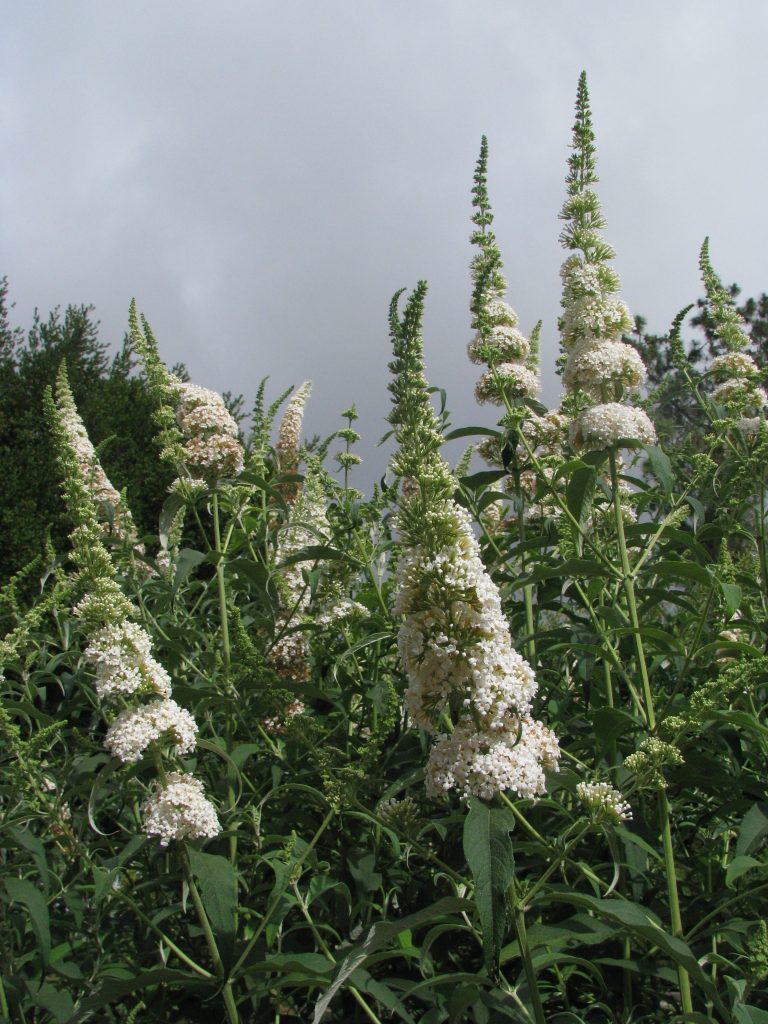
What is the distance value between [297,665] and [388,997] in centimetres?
163

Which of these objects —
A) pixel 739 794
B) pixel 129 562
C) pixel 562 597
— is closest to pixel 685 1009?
pixel 739 794

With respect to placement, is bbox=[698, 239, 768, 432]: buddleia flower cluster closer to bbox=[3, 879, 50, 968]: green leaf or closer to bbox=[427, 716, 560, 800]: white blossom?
bbox=[427, 716, 560, 800]: white blossom

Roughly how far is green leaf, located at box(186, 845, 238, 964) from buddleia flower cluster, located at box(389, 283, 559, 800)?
714mm

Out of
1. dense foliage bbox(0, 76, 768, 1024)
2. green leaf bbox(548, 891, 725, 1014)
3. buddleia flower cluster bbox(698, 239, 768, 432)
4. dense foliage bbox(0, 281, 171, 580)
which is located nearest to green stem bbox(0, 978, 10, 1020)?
dense foliage bbox(0, 76, 768, 1024)

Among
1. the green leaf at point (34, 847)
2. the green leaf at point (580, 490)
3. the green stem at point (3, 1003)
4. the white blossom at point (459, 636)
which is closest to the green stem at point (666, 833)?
the green leaf at point (580, 490)

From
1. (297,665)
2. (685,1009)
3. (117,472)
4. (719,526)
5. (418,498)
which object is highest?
(117,472)

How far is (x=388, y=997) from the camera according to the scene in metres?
2.29

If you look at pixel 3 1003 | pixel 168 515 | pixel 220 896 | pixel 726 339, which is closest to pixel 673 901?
pixel 220 896

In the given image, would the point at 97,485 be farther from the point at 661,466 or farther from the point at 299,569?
the point at 661,466

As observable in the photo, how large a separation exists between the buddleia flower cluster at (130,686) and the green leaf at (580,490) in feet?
4.87

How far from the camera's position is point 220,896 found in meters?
2.30

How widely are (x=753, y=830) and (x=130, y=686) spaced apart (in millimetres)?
1801

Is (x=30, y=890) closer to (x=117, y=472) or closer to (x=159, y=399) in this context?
(x=159, y=399)

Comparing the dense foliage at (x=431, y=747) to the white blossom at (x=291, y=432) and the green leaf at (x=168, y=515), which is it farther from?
the white blossom at (x=291, y=432)
